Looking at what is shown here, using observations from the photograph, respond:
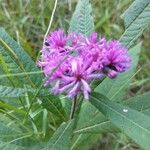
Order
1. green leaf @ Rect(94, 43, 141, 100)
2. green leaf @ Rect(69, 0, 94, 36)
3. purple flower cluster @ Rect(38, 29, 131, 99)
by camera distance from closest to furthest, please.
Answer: purple flower cluster @ Rect(38, 29, 131, 99), green leaf @ Rect(69, 0, 94, 36), green leaf @ Rect(94, 43, 141, 100)

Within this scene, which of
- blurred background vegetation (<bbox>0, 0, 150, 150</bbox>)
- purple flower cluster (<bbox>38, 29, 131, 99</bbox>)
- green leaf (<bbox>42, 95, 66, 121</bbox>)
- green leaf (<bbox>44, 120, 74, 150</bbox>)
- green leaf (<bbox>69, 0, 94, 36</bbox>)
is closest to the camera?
purple flower cluster (<bbox>38, 29, 131, 99</bbox>)

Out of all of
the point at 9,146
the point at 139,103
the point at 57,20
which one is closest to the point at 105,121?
the point at 139,103

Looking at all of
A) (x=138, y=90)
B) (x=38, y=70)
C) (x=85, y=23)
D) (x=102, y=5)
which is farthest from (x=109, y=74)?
(x=102, y=5)

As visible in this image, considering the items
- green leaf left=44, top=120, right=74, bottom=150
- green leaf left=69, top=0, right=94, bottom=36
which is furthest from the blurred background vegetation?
green leaf left=44, top=120, right=74, bottom=150

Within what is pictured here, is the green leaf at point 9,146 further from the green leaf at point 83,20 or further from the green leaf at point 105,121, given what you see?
the green leaf at point 83,20

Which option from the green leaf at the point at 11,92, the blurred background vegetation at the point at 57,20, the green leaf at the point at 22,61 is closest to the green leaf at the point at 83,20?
the green leaf at the point at 22,61

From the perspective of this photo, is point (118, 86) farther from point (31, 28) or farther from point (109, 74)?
point (31, 28)

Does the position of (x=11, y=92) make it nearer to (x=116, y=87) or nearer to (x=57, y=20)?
(x=116, y=87)

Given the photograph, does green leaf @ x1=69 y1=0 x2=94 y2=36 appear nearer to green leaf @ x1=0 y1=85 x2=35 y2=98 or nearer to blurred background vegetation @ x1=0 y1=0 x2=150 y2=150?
green leaf @ x1=0 y1=85 x2=35 y2=98
